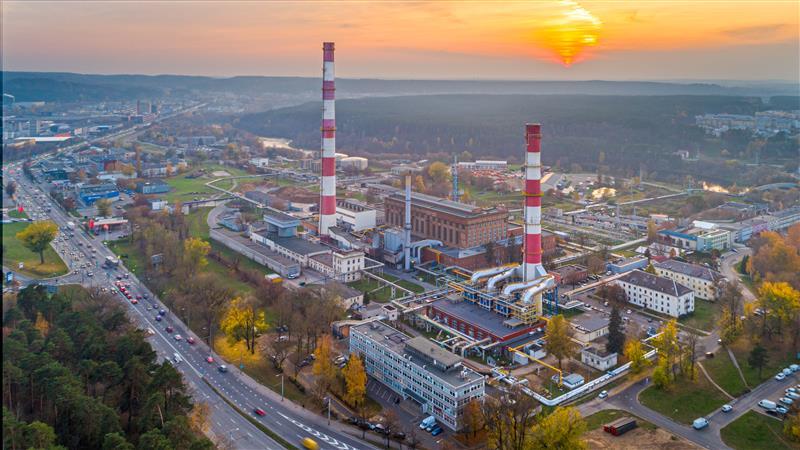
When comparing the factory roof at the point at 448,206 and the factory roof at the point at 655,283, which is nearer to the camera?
the factory roof at the point at 655,283

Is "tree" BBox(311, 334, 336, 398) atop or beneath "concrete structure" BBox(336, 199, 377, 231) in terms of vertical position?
beneath

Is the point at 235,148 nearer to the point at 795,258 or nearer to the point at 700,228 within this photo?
the point at 700,228

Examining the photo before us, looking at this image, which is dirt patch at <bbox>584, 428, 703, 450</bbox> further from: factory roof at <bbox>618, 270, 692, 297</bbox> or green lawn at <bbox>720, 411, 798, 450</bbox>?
factory roof at <bbox>618, 270, 692, 297</bbox>

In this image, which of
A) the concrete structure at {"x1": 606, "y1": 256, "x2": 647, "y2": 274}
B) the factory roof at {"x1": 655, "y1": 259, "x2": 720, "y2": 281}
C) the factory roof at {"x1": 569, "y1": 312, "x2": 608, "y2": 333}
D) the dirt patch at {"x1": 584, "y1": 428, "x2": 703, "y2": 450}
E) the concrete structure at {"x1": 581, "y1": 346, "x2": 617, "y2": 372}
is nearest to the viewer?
the dirt patch at {"x1": 584, "y1": 428, "x2": 703, "y2": 450}

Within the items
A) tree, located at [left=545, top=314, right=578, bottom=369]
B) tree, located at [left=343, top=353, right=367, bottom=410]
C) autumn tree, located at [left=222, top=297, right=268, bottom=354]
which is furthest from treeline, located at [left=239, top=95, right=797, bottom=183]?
tree, located at [left=343, top=353, right=367, bottom=410]

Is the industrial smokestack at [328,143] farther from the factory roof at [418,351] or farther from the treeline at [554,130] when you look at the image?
the treeline at [554,130]

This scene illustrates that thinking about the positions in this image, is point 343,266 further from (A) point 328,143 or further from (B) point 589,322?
(B) point 589,322

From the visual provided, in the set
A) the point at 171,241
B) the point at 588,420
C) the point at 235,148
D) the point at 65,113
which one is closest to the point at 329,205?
the point at 171,241

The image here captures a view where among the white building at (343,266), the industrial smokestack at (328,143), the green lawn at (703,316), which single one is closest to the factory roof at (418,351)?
the white building at (343,266)
